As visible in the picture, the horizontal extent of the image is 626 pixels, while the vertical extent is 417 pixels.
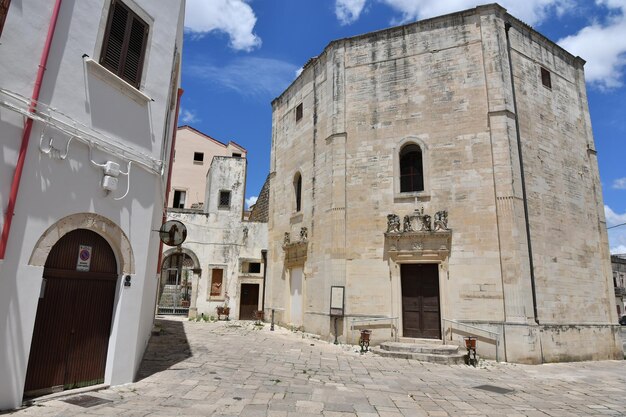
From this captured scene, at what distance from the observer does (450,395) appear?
7.30 m

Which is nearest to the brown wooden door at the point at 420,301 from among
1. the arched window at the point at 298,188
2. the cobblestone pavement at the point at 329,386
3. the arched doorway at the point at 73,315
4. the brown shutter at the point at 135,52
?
the cobblestone pavement at the point at 329,386

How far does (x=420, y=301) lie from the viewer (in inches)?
Answer: 516

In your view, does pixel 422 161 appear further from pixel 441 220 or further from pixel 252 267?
pixel 252 267

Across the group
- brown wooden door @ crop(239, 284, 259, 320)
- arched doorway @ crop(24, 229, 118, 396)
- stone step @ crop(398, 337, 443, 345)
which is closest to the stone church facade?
stone step @ crop(398, 337, 443, 345)

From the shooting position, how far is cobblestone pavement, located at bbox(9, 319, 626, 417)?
5.82 m

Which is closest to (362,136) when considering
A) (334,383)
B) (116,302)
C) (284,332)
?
(284,332)

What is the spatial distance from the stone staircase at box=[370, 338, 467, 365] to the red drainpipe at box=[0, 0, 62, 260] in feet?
31.8

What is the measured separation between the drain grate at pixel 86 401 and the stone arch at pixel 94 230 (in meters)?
1.87

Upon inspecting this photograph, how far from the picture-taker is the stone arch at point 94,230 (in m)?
5.38

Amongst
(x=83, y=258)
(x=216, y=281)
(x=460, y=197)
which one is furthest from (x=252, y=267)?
(x=83, y=258)

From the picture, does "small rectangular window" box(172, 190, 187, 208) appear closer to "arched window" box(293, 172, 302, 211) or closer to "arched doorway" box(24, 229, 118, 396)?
"arched window" box(293, 172, 302, 211)

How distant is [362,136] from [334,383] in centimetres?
940

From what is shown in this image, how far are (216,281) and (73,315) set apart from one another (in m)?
14.1

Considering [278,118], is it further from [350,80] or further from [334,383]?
[334,383]
